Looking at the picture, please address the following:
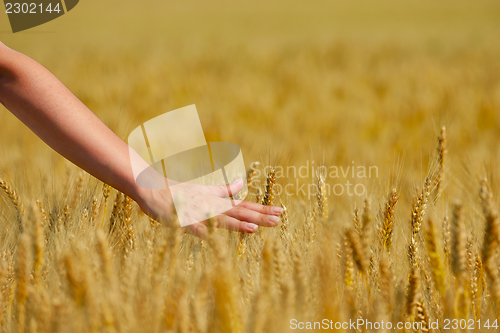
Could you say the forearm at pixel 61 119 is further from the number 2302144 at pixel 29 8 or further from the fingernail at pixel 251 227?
the number 2302144 at pixel 29 8

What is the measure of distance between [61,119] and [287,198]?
1.94 ft

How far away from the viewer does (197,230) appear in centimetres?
84

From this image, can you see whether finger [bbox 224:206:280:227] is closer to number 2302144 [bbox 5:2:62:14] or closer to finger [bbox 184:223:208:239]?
finger [bbox 184:223:208:239]

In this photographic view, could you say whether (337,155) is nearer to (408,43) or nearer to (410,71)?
(410,71)

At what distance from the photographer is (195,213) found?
85 cm

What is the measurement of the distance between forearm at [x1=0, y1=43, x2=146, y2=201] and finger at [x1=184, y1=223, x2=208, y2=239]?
16cm

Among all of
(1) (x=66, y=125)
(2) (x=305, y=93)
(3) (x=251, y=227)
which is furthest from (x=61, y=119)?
(2) (x=305, y=93)

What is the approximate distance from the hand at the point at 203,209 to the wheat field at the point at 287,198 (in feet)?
0.12

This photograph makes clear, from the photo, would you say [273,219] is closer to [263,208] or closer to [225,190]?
[263,208]

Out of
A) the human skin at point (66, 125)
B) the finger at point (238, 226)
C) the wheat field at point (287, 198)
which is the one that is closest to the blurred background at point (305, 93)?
the wheat field at point (287, 198)

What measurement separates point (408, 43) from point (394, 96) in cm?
243

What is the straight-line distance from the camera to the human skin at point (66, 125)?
2.52ft

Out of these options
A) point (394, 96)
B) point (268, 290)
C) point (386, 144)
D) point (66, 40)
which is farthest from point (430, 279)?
point (66, 40)

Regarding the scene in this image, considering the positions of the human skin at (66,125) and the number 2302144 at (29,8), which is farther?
the number 2302144 at (29,8)
